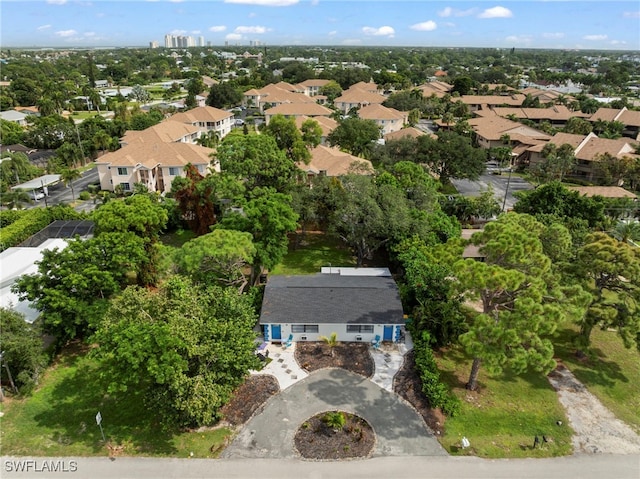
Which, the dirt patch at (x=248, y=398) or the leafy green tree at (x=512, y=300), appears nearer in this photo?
the leafy green tree at (x=512, y=300)

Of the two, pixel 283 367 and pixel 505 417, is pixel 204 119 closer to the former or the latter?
pixel 283 367

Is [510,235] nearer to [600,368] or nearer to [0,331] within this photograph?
[600,368]

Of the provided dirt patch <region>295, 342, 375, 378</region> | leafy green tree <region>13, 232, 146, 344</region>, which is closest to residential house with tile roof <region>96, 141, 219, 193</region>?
leafy green tree <region>13, 232, 146, 344</region>

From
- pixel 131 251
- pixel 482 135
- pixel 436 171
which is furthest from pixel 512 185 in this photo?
pixel 131 251

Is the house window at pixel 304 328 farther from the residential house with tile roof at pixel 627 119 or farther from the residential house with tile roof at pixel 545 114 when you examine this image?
the residential house with tile roof at pixel 545 114

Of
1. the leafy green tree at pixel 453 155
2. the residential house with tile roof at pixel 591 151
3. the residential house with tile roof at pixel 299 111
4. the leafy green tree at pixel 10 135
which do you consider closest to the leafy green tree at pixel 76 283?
the leafy green tree at pixel 453 155

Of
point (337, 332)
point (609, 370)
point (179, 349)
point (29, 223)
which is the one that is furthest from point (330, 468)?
point (29, 223)
